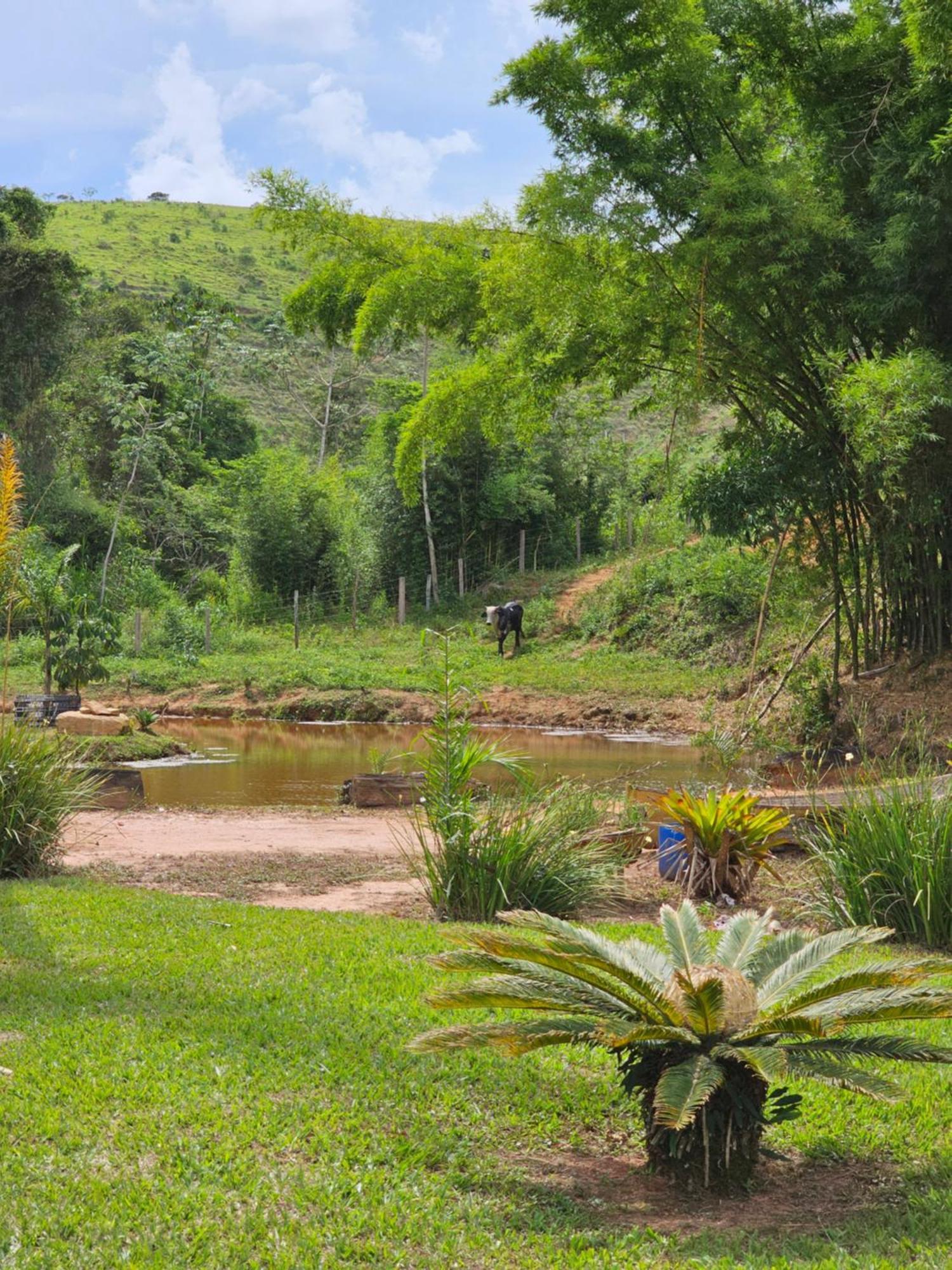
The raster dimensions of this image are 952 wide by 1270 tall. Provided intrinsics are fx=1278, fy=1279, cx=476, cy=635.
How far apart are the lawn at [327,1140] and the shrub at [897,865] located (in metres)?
1.73

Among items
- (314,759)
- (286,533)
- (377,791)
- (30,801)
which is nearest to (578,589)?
(286,533)

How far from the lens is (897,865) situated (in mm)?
6586

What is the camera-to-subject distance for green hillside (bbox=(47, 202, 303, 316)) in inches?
2287

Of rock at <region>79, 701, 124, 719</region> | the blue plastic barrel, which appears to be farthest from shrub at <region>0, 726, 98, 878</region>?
rock at <region>79, 701, 124, 719</region>

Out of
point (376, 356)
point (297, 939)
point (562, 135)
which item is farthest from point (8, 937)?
point (376, 356)

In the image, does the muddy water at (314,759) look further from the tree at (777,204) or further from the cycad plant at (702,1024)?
the cycad plant at (702,1024)

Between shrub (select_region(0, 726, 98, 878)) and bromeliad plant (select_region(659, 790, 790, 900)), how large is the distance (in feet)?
13.0

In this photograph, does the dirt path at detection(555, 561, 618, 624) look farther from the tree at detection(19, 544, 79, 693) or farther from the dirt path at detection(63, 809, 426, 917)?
the dirt path at detection(63, 809, 426, 917)

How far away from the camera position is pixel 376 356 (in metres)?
47.9

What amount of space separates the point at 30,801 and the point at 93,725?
883 cm

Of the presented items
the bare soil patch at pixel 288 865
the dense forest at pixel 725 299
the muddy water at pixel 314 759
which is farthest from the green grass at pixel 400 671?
the bare soil patch at pixel 288 865

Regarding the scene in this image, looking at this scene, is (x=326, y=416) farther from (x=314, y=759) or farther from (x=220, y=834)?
(x=220, y=834)

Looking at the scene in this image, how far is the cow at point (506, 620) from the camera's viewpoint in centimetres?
2506

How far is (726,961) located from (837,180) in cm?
1070
